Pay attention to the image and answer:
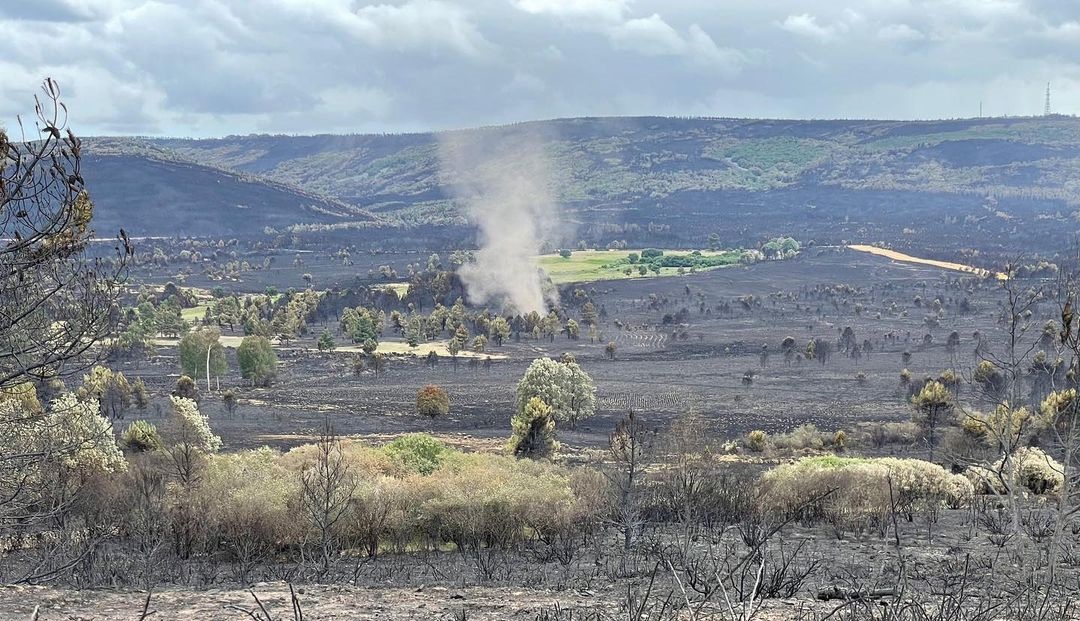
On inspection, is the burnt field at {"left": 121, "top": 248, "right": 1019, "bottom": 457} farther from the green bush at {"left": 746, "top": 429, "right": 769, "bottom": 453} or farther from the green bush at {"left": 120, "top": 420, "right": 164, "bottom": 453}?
the green bush at {"left": 120, "top": 420, "right": 164, "bottom": 453}

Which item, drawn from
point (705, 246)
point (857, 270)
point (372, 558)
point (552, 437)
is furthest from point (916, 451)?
point (705, 246)

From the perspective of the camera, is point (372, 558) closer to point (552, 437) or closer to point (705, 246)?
point (552, 437)

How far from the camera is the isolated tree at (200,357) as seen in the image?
56406mm

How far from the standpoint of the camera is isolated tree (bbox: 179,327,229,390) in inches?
2221

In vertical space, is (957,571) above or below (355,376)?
above

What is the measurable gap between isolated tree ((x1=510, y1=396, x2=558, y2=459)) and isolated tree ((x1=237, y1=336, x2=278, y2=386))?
24107mm

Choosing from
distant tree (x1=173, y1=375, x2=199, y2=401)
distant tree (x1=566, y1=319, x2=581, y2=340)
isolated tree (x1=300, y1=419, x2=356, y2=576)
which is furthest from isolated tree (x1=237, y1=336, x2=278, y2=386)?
isolated tree (x1=300, y1=419, x2=356, y2=576)

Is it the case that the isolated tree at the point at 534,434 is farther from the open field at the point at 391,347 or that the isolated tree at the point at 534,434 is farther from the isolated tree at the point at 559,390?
the open field at the point at 391,347

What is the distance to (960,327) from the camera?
82.9 meters

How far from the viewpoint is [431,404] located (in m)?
46.6

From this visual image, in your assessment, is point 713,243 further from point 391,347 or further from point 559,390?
point 559,390

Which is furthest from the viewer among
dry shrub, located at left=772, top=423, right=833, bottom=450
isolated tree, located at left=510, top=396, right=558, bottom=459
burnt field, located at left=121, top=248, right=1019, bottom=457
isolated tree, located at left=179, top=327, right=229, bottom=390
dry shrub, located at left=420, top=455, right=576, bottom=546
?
isolated tree, located at left=179, top=327, right=229, bottom=390

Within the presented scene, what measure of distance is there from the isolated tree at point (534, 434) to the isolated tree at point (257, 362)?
24107mm

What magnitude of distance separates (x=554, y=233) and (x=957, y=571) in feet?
573
